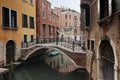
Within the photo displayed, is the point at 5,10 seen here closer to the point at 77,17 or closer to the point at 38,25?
the point at 38,25

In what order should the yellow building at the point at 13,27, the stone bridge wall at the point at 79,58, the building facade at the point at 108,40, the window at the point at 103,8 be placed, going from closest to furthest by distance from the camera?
the building facade at the point at 108,40 → the window at the point at 103,8 → the stone bridge wall at the point at 79,58 → the yellow building at the point at 13,27

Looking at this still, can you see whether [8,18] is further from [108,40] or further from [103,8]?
[108,40]

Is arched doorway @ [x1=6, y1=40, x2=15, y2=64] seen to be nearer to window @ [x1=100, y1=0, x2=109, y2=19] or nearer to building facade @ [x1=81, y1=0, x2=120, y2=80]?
building facade @ [x1=81, y1=0, x2=120, y2=80]

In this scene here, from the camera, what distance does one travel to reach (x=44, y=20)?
22.9 m

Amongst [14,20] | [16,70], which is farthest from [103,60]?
[14,20]

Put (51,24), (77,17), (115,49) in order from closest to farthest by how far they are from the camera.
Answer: (115,49) → (51,24) → (77,17)

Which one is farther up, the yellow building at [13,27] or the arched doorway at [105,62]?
the yellow building at [13,27]

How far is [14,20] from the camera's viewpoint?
14.4m

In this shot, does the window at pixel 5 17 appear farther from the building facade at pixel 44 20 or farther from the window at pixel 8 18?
the building facade at pixel 44 20

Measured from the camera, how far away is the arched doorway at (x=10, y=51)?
43.2 feet

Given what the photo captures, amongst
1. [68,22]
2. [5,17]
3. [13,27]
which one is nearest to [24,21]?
[13,27]

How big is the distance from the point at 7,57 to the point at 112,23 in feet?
32.3

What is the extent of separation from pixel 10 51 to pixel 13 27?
2.08 metres

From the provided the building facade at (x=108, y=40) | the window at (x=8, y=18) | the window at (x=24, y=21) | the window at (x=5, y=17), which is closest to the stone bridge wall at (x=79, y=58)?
the building facade at (x=108, y=40)
